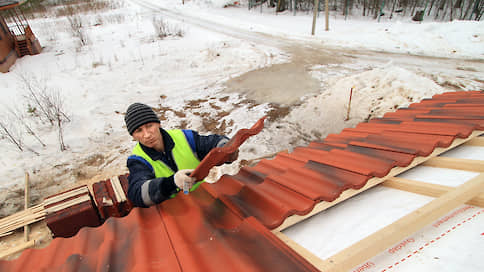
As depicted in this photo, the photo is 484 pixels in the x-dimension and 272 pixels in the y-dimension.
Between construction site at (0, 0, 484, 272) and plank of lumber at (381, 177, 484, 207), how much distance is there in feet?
0.05

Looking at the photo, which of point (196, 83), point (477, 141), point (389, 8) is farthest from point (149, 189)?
point (389, 8)

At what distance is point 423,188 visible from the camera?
188 centimetres

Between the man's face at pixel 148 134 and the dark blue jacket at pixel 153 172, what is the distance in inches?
2.4

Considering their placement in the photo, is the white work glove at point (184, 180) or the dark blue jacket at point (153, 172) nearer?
the white work glove at point (184, 180)

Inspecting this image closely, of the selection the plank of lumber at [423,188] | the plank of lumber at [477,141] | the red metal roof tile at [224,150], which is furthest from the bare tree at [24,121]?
the plank of lumber at [477,141]

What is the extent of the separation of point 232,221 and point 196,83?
10.4 meters

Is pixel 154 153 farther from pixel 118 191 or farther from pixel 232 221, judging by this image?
pixel 118 191

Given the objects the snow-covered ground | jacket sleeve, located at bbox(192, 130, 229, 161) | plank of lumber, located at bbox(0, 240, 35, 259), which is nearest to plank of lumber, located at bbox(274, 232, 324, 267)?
jacket sleeve, located at bbox(192, 130, 229, 161)

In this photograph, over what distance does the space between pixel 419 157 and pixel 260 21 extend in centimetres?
2464

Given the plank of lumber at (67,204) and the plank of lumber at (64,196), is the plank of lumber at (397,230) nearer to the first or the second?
the plank of lumber at (67,204)

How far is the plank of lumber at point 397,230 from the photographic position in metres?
1.27

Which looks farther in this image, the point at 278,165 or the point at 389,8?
the point at 389,8

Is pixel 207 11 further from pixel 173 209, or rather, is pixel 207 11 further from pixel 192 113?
pixel 173 209

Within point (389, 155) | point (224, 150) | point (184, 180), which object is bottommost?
point (389, 155)
